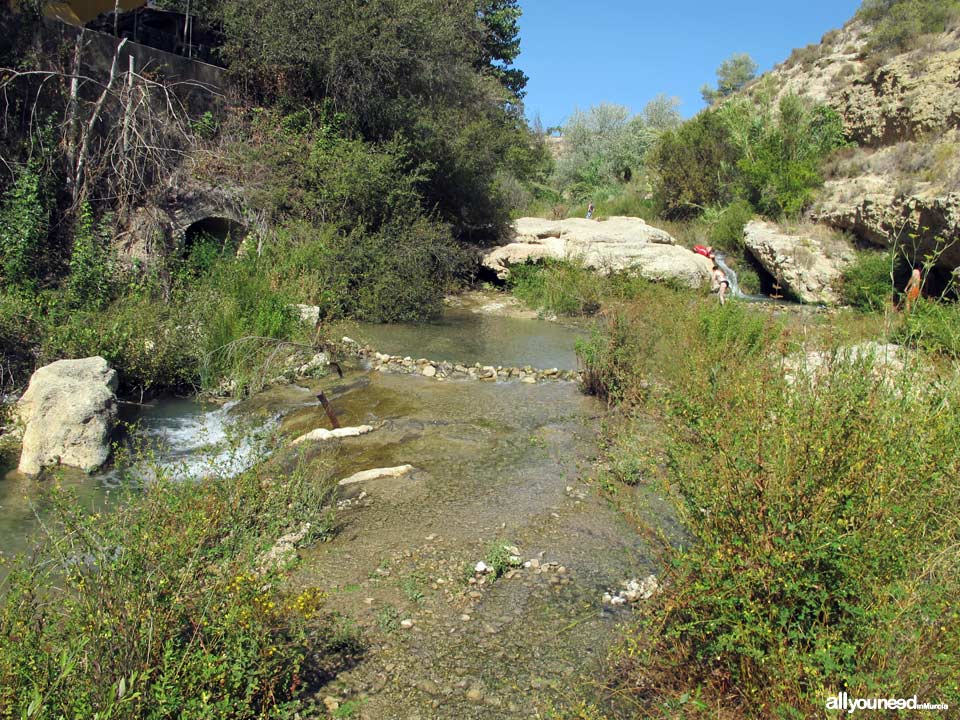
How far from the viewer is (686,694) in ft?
8.79

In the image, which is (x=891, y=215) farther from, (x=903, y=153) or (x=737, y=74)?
(x=737, y=74)

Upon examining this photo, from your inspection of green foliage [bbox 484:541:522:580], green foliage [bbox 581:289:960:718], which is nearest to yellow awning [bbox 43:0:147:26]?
green foliage [bbox 484:541:522:580]

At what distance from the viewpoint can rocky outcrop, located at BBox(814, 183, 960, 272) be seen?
14672 millimetres

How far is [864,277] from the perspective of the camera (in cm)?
1638

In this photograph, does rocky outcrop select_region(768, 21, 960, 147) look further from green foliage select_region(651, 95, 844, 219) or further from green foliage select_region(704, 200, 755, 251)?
green foliage select_region(704, 200, 755, 251)

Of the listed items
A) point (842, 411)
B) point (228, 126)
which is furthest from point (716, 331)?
point (228, 126)

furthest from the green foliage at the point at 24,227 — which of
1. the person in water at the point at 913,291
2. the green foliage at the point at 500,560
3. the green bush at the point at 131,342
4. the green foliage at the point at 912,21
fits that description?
the green foliage at the point at 912,21

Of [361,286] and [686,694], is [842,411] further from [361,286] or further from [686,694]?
[361,286]

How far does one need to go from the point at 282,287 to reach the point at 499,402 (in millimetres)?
4364

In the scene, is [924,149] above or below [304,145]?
above

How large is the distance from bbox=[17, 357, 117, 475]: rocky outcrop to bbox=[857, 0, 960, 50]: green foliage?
26.3 m

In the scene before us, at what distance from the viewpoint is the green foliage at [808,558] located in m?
2.48

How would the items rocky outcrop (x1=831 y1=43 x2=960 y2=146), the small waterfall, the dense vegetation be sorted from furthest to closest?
1. the small waterfall
2. rocky outcrop (x1=831 y1=43 x2=960 y2=146)
3. the dense vegetation

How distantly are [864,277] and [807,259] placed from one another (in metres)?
2.47
